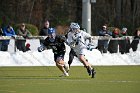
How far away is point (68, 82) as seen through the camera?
22.0 m

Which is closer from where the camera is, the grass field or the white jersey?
the grass field

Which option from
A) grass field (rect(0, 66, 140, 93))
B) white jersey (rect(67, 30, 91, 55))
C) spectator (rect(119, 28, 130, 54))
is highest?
white jersey (rect(67, 30, 91, 55))

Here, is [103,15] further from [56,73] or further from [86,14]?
[56,73]

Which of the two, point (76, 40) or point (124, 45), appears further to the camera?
point (124, 45)

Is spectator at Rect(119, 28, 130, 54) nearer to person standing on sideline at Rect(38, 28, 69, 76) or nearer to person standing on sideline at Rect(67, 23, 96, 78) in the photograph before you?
person standing on sideline at Rect(67, 23, 96, 78)

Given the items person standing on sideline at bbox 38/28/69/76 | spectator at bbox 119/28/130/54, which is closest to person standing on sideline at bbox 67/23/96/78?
person standing on sideline at bbox 38/28/69/76

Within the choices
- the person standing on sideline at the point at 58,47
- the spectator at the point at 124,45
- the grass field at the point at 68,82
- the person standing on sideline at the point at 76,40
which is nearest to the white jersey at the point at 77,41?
the person standing on sideline at the point at 76,40

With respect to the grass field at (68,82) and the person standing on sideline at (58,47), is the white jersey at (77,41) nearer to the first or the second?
the person standing on sideline at (58,47)

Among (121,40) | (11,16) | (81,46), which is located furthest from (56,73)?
(11,16)

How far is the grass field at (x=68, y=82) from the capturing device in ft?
62.6

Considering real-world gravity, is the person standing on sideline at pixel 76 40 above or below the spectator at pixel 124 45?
above

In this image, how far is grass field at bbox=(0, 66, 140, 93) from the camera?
19094 millimetres

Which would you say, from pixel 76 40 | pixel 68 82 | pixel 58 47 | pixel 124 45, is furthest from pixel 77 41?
pixel 124 45

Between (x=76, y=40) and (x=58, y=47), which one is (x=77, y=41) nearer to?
(x=76, y=40)
